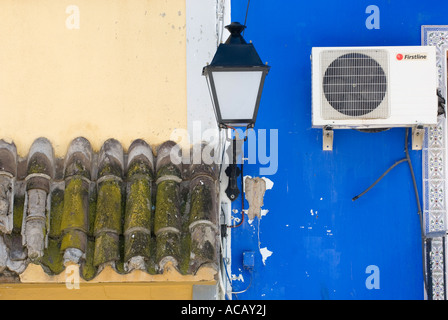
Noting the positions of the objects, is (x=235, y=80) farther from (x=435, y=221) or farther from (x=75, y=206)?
(x=435, y=221)

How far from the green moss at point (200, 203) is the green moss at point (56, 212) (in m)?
0.91

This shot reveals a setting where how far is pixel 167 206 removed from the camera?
15.5ft

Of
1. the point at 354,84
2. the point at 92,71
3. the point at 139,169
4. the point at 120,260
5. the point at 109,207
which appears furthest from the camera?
the point at 92,71

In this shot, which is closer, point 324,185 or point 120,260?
point 120,260

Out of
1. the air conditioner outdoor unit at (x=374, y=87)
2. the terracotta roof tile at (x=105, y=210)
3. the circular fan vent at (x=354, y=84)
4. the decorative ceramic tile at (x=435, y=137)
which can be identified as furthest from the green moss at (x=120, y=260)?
the decorative ceramic tile at (x=435, y=137)

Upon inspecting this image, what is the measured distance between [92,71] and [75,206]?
1.16 meters

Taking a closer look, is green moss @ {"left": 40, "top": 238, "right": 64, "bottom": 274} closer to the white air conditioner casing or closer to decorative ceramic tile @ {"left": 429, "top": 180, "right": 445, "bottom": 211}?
the white air conditioner casing

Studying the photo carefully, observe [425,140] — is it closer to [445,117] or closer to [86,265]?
[445,117]

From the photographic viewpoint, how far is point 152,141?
17.0 feet

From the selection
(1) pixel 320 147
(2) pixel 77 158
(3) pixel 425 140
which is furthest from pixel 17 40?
(3) pixel 425 140

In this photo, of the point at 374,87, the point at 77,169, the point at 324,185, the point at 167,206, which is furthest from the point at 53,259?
the point at 374,87

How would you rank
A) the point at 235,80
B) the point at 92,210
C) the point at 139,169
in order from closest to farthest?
1. the point at 235,80
2. the point at 92,210
3. the point at 139,169

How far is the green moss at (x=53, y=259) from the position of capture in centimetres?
454

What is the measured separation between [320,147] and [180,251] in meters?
1.47
